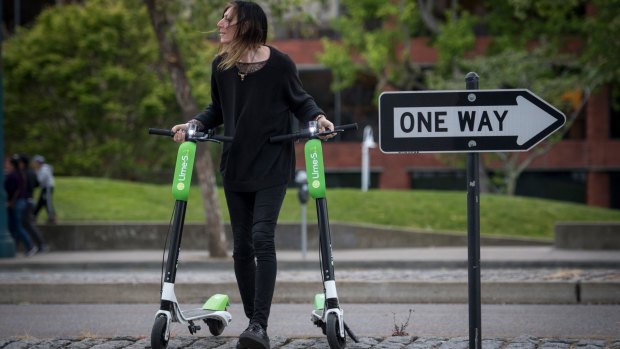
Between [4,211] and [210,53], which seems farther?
[210,53]

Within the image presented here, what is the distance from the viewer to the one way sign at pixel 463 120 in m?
5.62

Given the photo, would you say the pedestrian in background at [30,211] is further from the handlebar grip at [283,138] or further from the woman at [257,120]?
the handlebar grip at [283,138]

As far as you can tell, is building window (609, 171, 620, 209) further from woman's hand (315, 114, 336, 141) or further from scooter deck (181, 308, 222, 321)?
woman's hand (315, 114, 336, 141)

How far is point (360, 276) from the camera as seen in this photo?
14.3 meters

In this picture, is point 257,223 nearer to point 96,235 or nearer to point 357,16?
point 96,235

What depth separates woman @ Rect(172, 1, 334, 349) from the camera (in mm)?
6371

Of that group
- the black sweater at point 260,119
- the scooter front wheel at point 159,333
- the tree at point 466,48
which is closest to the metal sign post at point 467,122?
the black sweater at point 260,119

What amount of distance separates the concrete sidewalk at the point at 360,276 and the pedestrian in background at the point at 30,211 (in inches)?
16.4

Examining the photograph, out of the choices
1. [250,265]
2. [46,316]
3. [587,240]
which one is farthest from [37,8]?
[250,265]

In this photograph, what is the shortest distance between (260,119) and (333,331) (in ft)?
4.12

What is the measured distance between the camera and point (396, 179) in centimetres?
4362

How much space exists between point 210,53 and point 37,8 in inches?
553

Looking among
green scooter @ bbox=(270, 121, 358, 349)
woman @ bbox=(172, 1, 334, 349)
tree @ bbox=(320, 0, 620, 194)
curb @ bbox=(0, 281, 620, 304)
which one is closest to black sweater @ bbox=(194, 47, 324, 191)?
woman @ bbox=(172, 1, 334, 349)

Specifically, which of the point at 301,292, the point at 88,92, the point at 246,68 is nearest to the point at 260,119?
the point at 246,68
